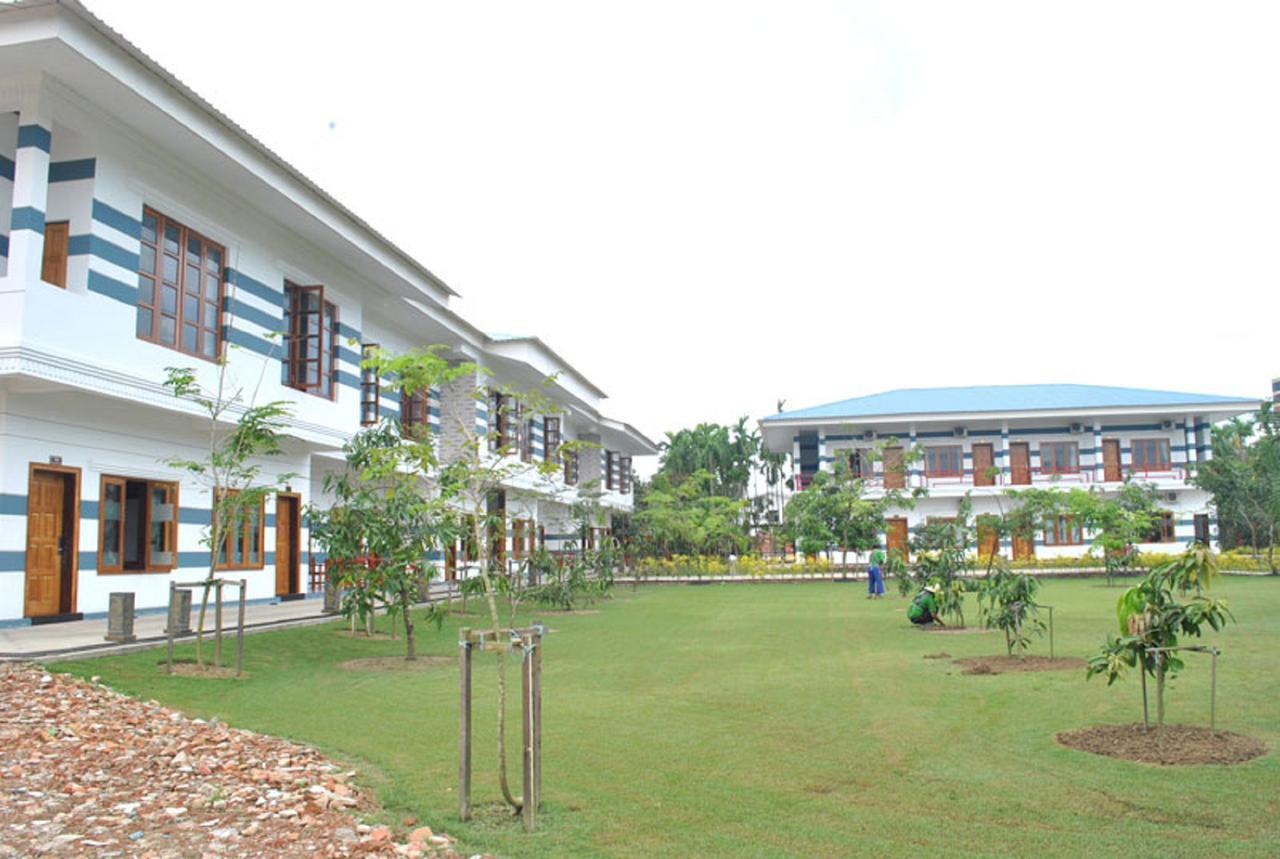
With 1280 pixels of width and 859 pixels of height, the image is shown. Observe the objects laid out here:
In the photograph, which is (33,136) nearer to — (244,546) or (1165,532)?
(244,546)

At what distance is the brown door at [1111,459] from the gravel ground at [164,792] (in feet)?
122

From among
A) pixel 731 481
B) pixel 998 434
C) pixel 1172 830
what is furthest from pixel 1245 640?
pixel 731 481

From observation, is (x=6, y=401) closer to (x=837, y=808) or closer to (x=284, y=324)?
(x=284, y=324)

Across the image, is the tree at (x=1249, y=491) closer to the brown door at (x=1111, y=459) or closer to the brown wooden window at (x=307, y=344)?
the brown door at (x=1111, y=459)

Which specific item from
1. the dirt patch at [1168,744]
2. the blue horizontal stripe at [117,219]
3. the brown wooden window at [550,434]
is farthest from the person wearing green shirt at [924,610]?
the brown wooden window at [550,434]

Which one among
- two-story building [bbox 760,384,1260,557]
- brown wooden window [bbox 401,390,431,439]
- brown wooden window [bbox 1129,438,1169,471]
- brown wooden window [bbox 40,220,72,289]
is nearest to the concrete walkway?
brown wooden window [bbox 40,220,72,289]

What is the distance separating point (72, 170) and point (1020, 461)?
113 ft

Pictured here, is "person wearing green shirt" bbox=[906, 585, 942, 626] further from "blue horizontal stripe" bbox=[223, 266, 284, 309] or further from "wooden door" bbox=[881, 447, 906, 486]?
"wooden door" bbox=[881, 447, 906, 486]

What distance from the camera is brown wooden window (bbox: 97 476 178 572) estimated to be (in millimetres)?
13078

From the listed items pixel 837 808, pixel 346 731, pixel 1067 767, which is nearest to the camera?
pixel 837 808

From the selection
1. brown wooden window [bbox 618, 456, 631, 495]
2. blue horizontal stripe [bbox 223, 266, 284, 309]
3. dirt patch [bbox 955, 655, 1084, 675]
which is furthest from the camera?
brown wooden window [bbox 618, 456, 631, 495]

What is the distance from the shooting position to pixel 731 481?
49406 mm

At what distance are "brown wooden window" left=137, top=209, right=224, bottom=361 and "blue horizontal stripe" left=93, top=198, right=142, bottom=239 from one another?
1.05 ft

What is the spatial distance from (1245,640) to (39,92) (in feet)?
52.2
